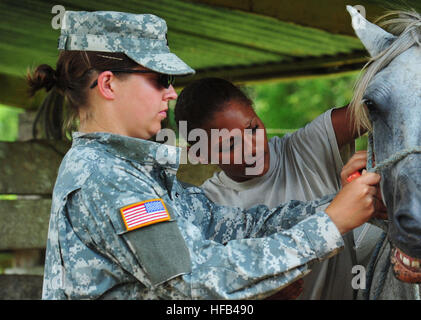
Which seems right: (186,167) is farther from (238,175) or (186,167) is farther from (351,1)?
(351,1)

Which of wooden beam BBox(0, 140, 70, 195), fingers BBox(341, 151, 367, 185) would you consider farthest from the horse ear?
wooden beam BBox(0, 140, 70, 195)

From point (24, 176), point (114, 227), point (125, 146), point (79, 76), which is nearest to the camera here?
point (114, 227)

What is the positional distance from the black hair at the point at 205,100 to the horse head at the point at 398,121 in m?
0.88

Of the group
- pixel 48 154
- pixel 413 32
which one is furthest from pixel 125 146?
pixel 48 154

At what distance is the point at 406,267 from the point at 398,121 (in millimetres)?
454

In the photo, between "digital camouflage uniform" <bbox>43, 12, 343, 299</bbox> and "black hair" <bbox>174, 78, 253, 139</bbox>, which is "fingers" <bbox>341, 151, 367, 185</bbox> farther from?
"black hair" <bbox>174, 78, 253, 139</bbox>

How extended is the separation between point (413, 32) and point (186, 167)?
2.39 m

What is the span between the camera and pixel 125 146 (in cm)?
192

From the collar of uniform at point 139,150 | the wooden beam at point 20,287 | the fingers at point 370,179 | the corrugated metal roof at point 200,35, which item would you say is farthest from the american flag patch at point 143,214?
the wooden beam at point 20,287

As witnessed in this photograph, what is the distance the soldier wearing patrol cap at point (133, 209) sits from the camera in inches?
68.6

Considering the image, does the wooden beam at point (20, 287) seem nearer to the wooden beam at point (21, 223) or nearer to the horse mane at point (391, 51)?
the wooden beam at point (21, 223)

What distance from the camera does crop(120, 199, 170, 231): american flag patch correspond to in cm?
172

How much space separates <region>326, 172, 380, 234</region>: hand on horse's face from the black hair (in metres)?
1.25
